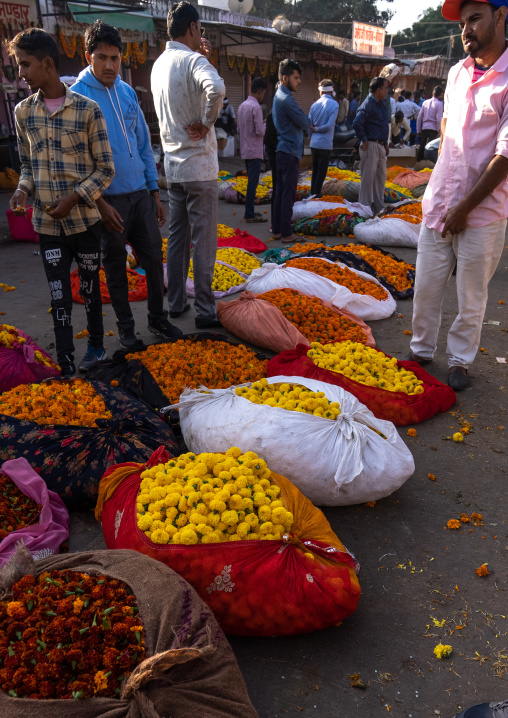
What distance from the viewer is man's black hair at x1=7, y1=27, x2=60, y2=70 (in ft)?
9.52

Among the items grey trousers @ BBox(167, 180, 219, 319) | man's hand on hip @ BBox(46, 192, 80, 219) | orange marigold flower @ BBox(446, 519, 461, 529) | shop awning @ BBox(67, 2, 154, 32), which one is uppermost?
shop awning @ BBox(67, 2, 154, 32)

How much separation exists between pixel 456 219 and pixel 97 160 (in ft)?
7.37

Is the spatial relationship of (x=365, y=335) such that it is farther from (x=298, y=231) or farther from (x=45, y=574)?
(x=298, y=231)

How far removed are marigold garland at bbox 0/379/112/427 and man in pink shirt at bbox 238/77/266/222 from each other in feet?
20.6

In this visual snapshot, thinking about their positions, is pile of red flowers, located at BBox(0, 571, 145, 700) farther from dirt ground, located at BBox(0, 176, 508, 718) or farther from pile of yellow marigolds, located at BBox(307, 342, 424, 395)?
pile of yellow marigolds, located at BBox(307, 342, 424, 395)

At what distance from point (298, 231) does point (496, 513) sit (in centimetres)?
632

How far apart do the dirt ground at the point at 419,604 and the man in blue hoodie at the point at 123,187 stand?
1.95 meters

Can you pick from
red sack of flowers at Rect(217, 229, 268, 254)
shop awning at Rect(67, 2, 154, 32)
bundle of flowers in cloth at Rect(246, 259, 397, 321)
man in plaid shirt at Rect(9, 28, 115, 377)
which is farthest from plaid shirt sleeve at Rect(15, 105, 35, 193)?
shop awning at Rect(67, 2, 154, 32)

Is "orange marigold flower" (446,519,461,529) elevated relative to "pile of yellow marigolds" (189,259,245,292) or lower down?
lower down

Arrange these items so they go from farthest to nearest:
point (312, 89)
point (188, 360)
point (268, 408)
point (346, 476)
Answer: point (312, 89)
point (188, 360)
point (268, 408)
point (346, 476)

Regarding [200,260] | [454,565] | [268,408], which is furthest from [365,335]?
[454,565]

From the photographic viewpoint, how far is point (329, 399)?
281 centimetres

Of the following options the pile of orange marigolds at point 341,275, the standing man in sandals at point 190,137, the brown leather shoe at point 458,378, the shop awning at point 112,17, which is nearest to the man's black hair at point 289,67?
the standing man in sandals at point 190,137

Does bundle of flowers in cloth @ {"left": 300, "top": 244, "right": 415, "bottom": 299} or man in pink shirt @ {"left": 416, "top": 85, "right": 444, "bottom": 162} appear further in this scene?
man in pink shirt @ {"left": 416, "top": 85, "right": 444, "bottom": 162}
